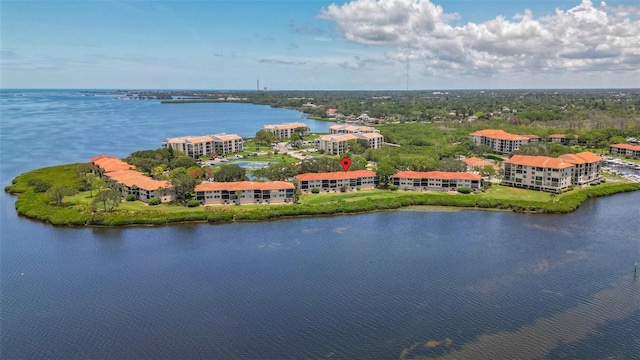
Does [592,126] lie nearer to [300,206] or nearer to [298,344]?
[300,206]

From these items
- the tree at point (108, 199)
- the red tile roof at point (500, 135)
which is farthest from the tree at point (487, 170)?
the tree at point (108, 199)

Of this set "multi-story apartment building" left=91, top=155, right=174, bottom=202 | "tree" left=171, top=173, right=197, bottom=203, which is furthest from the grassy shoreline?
"tree" left=171, top=173, right=197, bottom=203

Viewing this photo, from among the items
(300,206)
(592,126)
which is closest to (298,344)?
(300,206)

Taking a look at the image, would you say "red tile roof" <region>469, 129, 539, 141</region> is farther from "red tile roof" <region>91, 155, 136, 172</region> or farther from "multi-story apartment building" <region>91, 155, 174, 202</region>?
"red tile roof" <region>91, 155, 136, 172</region>

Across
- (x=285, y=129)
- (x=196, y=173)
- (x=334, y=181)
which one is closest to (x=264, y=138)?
(x=285, y=129)

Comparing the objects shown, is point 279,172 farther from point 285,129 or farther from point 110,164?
point 285,129
